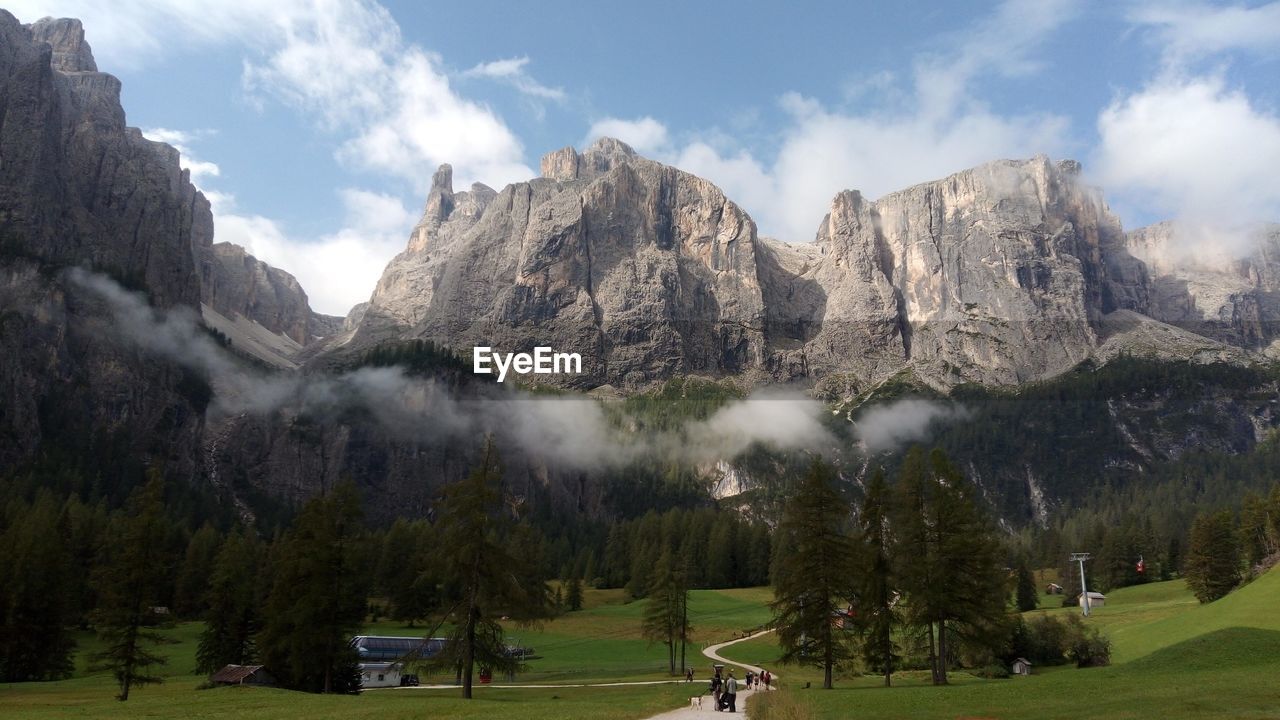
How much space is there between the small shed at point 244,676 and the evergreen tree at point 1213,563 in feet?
254

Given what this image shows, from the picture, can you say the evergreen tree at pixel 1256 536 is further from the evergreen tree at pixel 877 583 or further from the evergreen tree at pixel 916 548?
the evergreen tree at pixel 916 548

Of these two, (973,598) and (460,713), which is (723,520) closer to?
(973,598)

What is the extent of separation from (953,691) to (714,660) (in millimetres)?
34912

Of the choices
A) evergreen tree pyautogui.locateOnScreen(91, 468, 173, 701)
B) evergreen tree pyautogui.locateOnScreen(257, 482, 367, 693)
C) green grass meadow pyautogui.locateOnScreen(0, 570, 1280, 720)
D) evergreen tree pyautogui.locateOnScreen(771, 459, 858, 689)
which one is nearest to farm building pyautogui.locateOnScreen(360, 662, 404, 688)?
Answer: green grass meadow pyautogui.locateOnScreen(0, 570, 1280, 720)

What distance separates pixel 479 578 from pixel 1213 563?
231ft

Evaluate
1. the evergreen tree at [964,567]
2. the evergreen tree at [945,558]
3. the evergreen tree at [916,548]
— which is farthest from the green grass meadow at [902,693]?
the evergreen tree at [916,548]

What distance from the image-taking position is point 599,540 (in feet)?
611

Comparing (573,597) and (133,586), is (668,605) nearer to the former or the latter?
(133,586)

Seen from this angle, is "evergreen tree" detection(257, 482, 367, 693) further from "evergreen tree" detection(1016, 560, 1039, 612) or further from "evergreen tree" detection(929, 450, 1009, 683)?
"evergreen tree" detection(1016, 560, 1039, 612)

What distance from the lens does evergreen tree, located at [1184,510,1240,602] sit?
77750 mm

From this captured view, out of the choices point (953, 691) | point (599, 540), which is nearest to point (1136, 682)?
point (953, 691)

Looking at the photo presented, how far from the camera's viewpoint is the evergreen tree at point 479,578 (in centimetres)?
3966

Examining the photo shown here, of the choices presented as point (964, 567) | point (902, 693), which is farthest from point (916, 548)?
point (902, 693)

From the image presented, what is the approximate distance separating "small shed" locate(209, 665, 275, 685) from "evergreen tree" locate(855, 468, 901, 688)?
3296 cm
